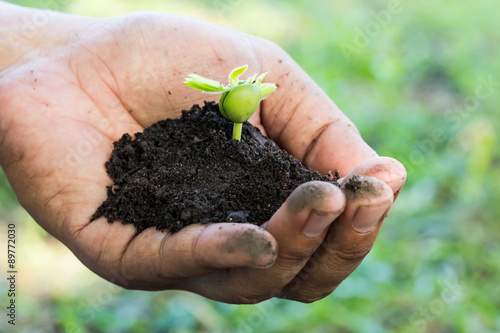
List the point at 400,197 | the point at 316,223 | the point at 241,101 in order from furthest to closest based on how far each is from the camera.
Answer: the point at 400,197
the point at 241,101
the point at 316,223

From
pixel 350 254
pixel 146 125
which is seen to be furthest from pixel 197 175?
pixel 350 254

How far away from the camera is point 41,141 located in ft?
6.61

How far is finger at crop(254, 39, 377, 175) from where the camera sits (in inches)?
80.6

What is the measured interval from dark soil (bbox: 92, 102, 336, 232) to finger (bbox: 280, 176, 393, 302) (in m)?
0.25

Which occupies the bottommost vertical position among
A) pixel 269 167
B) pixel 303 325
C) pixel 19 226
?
pixel 19 226

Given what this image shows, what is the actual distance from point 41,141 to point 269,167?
99 cm

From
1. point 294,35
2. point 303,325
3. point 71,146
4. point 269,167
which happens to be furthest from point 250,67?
point 294,35

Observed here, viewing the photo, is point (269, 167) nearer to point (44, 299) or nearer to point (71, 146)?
point (71, 146)

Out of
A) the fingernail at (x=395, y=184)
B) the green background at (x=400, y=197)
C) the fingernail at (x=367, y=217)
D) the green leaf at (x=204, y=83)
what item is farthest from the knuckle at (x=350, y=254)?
the green background at (x=400, y=197)

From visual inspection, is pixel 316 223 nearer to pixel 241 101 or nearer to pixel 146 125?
pixel 241 101

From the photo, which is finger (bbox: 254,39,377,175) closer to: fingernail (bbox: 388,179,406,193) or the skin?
the skin

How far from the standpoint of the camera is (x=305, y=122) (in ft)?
7.26

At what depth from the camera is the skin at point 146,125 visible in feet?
4.79

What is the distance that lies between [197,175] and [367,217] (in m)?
0.72
